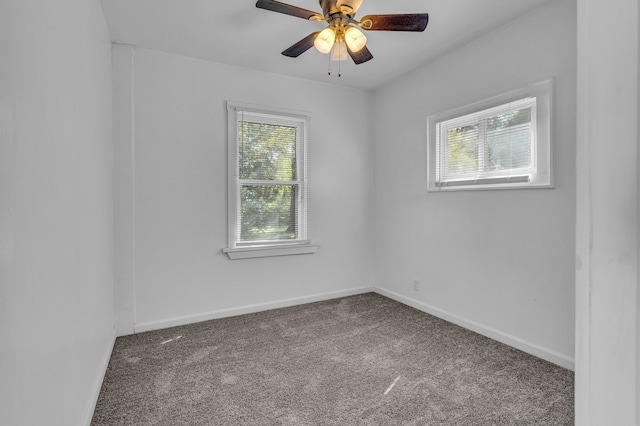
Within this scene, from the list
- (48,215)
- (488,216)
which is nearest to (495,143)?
(488,216)

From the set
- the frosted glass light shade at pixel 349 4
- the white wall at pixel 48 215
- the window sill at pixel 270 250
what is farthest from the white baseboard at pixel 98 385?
the frosted glass light shade at pixel 349 4

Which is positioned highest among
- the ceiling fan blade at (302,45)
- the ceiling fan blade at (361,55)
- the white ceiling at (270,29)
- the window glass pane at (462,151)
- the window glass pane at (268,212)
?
the white ceiling at (270,29)

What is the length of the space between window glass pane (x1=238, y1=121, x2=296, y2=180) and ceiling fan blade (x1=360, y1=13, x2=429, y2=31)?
1729 mm

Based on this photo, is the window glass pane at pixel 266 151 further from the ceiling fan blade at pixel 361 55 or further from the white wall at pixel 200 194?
the ceiling fan blade at pixel 361 55

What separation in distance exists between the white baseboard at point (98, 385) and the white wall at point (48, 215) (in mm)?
14

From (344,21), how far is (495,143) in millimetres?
1598

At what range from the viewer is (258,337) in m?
2.87

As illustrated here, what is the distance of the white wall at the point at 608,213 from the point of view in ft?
1.13

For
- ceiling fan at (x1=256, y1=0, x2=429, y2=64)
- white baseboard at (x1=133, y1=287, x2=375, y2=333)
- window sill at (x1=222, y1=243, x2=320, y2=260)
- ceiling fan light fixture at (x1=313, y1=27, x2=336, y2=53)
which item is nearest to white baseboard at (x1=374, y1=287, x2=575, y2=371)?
white baseboard at (x1=133, y1=287, x2=375, y2=333)

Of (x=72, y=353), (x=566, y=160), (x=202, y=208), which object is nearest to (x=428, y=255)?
(x=566, y=160)

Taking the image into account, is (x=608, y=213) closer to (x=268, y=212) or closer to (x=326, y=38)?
(x=326, y=38)

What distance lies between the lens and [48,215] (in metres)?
1.25

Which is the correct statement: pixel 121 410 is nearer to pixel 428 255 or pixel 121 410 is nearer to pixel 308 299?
pixel 308 299

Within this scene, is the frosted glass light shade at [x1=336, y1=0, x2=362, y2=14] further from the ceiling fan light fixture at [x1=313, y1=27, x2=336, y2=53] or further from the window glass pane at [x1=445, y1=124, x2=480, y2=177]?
the window glass pane at [x1=445, y1=124, x2=480, y2=177]
